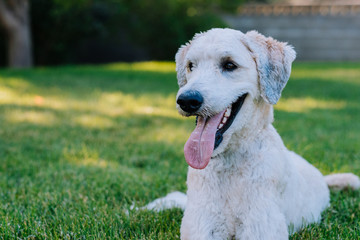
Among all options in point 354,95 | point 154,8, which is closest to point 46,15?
point 154,8

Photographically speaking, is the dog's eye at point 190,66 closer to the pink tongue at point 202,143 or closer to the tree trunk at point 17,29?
the pink tongue at point 202,143

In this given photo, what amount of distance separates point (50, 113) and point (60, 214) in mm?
5240

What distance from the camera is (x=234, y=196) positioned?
302cm

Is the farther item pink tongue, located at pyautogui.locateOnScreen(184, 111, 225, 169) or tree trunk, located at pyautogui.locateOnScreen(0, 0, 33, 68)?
tree trunk, located at pyautogui.locateOnScreen(0, 0, 33, 68)

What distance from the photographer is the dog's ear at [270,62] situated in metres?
3.12

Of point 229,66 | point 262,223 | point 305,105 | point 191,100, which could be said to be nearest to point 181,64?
point 229,66

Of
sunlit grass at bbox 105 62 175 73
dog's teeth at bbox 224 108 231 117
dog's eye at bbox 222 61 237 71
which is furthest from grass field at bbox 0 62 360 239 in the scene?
sunlit grass at bbox 105 62 175 73

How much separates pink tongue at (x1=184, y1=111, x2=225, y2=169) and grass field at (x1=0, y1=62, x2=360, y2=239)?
751 millimetres

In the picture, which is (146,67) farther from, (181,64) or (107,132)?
(181,64)

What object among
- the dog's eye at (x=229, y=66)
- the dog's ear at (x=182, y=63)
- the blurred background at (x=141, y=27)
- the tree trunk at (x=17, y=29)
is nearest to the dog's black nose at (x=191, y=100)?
the dog's eye at (x=229, y=66)

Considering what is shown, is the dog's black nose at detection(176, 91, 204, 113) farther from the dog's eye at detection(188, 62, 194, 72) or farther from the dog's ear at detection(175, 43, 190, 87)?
the dog's ear at detection(175, 43, 190, 87)

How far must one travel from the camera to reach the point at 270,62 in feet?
10.5

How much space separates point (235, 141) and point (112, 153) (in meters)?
3.23

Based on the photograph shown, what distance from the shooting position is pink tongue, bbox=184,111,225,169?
9.55 ft
